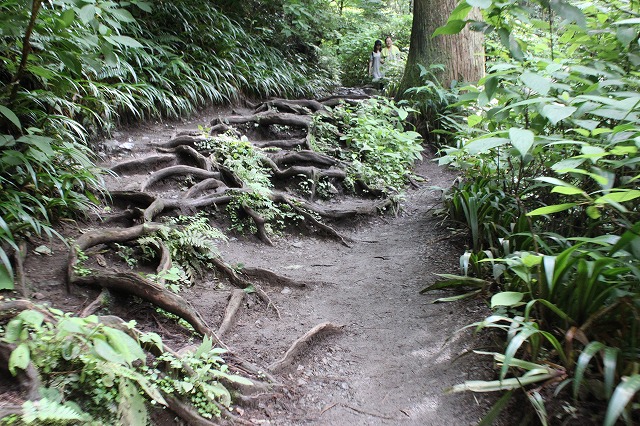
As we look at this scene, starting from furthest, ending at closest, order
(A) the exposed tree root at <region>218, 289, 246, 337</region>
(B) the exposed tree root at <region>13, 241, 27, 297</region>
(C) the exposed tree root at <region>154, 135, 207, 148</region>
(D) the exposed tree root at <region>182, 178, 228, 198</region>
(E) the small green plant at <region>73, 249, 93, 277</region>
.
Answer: (C) the exposed tree root at <region>154, 135, 207, 148</region>
(D) the exposed tree root at <region>182, 178, 228, 198</region>
(A) the exposed tree root at <region>218, 289, 246, 337</region>
(E) the small green plant at <region>73, 249, 93, 277</region>
(B) the exposed tree root at <region>13, 241, 27, 297</region>

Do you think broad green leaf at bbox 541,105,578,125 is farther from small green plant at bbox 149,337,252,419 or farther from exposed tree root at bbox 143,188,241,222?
exposed tree root at bbox 143,188,241,222

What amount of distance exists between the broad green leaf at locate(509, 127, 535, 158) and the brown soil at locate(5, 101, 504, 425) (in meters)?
1.43

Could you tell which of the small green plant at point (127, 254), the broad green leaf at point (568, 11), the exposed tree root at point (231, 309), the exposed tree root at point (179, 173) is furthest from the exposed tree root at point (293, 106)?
the broad green leaf at point (568, 11)

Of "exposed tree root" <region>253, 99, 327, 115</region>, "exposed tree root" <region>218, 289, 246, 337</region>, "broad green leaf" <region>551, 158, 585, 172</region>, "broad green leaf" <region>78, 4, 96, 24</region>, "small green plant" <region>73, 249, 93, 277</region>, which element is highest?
"exposed tree root" <region>253, 99, 327, 115</region>

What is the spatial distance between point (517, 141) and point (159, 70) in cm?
724

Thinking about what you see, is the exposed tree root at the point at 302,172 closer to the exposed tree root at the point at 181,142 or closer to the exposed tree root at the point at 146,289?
the exposed tree root at the point at 181,142

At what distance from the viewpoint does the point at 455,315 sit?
365 cm

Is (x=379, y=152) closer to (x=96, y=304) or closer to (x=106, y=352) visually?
(x=96, y=304)

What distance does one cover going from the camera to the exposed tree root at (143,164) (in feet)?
18.3

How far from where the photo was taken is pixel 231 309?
12.2 feet

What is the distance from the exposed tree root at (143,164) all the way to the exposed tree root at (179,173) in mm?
378

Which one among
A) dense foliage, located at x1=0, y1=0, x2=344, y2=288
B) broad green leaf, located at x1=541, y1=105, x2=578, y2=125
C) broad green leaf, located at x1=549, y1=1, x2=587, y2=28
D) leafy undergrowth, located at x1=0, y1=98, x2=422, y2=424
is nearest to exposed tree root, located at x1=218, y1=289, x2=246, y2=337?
leafy undergrowth, located at x1=0, y1=98, x2=422, y2=424

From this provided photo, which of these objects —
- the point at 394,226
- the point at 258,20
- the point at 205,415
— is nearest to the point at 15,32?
the point at 205,415

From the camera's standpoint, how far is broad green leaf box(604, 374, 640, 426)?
1.96 metres
